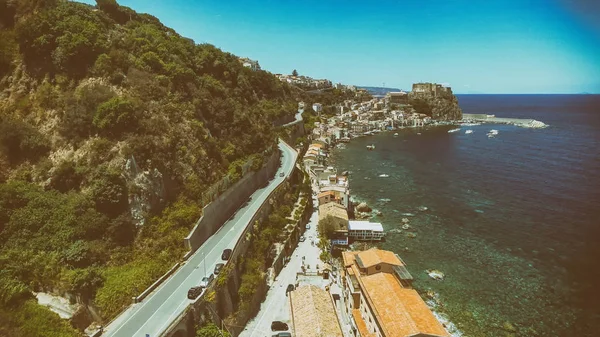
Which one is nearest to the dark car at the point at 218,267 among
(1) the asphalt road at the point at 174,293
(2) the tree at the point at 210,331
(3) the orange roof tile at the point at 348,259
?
(1) the asphalt road at the point at 174,293

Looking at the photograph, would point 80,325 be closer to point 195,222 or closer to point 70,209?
point 70,209

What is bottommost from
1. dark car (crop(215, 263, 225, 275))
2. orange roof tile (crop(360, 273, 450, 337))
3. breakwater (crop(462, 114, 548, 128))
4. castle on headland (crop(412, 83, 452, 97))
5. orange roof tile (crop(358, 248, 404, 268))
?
orange roof tile (crop(360, 273, 450, 337))

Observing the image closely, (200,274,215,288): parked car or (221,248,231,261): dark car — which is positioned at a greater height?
(221,248,231,261): dark car

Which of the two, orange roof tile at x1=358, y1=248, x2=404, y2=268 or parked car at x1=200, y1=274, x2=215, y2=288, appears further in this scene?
orange roof tile at x1=358, y1=248, x2=404, y2=268

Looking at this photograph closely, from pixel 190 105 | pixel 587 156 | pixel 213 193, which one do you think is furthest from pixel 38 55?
pixel 587 156

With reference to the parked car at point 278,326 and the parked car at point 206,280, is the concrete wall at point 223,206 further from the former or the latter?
the parked car at point 278,326

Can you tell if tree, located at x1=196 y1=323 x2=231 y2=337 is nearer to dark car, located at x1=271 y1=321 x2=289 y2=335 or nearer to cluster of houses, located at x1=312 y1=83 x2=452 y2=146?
dark car, located at x1=271 y1=321 x2=289 y2=335

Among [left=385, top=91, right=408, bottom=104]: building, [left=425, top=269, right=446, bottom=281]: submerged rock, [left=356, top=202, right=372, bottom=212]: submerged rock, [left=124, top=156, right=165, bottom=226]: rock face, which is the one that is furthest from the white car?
[left=385, top=91, right=408, bottom=104]: building
